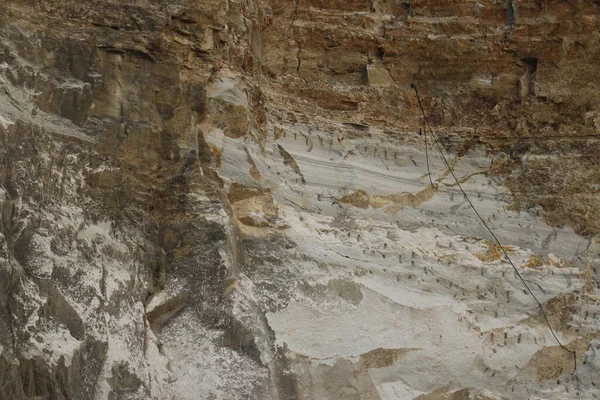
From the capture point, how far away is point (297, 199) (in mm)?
9297

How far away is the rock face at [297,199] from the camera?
278 inches

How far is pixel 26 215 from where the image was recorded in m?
6.70

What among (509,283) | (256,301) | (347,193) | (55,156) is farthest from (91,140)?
(509,283)

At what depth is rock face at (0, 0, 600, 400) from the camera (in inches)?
278

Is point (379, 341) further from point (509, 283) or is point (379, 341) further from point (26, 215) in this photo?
point (26, 215)

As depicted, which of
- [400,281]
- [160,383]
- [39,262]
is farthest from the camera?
[400,281]

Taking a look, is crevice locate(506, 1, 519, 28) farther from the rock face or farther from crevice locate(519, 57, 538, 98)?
crevice locate(519, 57, 538, 98)

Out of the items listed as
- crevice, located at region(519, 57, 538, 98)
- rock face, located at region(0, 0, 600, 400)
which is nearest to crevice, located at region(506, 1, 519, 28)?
rock face, located at region(0, 0, 600, 400)

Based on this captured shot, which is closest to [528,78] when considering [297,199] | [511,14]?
[511,14]

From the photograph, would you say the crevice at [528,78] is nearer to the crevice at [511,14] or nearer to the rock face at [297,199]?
the rock face at [297,199]

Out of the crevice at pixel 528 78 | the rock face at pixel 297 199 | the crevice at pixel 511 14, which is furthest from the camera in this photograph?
the crevice at pixel 511 14

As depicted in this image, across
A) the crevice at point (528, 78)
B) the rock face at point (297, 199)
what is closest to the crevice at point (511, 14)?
the rock face at point (297, 199)

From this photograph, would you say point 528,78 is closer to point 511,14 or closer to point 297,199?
point 511,14

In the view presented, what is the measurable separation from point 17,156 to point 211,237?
1.83m
